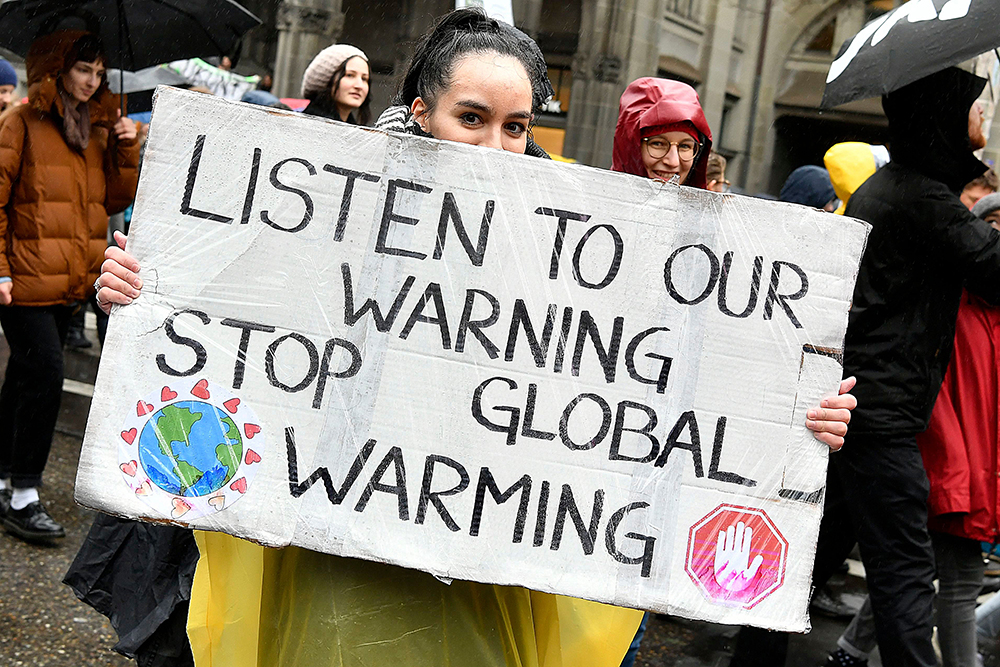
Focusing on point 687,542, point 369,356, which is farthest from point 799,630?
point 369,356

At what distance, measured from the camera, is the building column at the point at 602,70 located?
13.1 metres

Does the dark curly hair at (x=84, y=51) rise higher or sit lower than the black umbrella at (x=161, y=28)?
lower

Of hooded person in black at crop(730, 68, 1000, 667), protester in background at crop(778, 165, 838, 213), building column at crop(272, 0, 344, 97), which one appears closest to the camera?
hooded person in black at crop(730, 68, 1000, 667)

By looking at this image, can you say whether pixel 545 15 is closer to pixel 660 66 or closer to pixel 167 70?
pixel 660 66

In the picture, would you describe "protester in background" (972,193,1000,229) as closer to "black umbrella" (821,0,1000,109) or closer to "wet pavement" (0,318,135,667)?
"black umbrella" (821,0,1000,109)

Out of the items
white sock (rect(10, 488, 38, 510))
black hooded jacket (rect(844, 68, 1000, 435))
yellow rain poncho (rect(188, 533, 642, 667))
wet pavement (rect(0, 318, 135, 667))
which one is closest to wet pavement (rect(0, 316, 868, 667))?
wet pavement (rect(0, 318, 135, 667))

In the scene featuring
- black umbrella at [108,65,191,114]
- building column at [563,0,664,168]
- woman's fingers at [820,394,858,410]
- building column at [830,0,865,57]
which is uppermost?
building column at [830,0,865,57]

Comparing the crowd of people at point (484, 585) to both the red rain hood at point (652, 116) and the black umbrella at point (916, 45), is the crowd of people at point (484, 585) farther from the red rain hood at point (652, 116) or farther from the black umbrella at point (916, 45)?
the black umbrella at point (916, 45)

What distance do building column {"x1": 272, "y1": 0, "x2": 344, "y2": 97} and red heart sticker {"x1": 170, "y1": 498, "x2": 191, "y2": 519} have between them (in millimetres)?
13034

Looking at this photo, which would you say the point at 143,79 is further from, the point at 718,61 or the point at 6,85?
the point at 718,61

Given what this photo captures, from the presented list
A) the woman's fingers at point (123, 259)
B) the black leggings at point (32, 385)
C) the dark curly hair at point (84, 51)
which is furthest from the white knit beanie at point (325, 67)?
the woman's fingers at point (123, 259)

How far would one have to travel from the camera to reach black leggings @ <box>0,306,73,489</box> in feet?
14.1

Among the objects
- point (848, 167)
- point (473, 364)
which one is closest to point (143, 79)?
point (848, 167)

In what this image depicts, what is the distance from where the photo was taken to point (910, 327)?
3188mm
